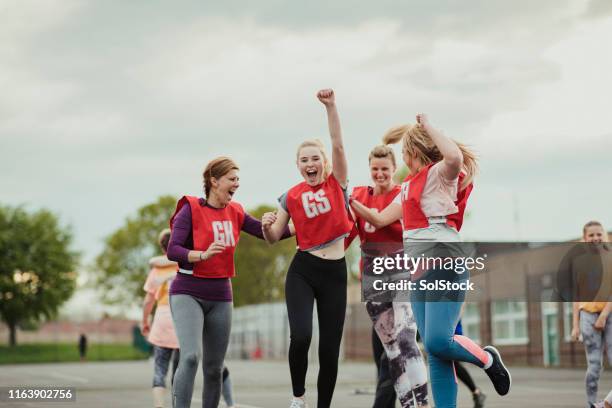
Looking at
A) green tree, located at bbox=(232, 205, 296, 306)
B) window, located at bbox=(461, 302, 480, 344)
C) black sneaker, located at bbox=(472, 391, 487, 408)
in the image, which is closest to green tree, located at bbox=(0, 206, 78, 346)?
green tree, located at bbox=(232, 205, 296, 306)

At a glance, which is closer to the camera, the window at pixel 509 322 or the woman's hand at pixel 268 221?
the woman's hand at pixel 268 221

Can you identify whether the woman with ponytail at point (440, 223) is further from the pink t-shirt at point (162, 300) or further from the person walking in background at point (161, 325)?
the pink t-shirt at point (162, 300)

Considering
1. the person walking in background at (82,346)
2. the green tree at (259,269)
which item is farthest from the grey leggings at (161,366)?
the green tree at (259,269)

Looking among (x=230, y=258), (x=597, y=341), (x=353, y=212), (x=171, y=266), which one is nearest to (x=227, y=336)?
(x=230, y=258)

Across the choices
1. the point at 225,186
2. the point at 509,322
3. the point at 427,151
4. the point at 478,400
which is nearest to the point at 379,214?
the point at 427,151

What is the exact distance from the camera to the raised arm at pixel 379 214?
22.9 ft

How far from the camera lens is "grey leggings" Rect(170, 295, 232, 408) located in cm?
725

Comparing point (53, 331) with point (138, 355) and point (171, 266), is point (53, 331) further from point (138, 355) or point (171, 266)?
point (171, 266)

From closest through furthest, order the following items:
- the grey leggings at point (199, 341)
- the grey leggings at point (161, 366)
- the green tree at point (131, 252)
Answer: the grey leggings at point (199, 341) < the grey leggings at point (161, 366) < the green tree at point (131, 252)

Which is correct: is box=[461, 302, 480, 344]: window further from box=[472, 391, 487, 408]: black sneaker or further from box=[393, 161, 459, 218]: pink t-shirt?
box=[393, 161, 459, 218]: pink t-shirt

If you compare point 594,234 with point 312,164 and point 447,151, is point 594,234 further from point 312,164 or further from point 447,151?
point 447,151

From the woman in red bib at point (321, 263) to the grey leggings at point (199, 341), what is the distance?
1.93 ft

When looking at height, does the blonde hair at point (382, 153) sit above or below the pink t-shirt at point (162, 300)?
above

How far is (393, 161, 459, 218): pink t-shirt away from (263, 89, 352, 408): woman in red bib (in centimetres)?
95
